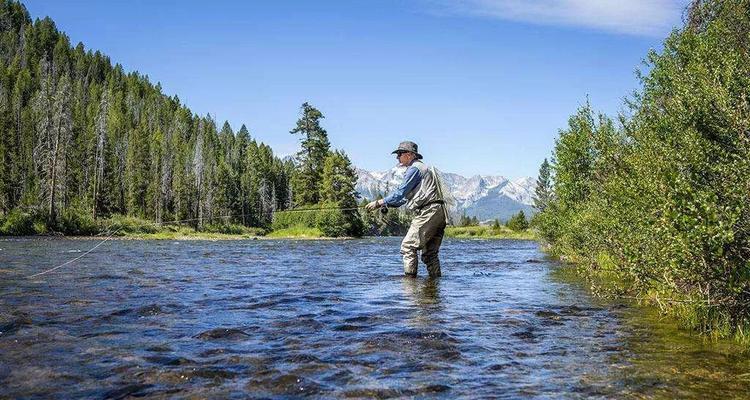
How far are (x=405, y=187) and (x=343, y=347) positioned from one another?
8140 mm

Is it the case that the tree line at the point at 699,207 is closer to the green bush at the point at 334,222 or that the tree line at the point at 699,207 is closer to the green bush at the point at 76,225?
the green bush at the point at 76,225

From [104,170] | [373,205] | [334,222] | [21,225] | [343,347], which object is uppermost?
[104,170]

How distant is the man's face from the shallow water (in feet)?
13.5

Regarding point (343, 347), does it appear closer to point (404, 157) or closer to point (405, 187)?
point (405, 187)

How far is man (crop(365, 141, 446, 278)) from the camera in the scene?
49.3 ft

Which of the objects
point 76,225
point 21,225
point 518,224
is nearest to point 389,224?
point 518,224

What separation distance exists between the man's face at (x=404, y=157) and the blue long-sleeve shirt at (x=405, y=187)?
1.45 feet

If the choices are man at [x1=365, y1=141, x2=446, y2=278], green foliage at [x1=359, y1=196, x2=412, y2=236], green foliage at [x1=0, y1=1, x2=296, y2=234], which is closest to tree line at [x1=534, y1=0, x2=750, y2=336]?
man at [x1=365, y1=141, x2=446, y2=278]

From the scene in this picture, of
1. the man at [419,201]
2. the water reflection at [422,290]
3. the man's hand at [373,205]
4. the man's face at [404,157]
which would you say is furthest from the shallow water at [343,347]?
the man's face at [404,157]

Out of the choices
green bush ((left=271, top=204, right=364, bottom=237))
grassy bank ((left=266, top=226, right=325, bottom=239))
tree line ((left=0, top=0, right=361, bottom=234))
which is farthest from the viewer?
grassy bank ((left=266, top=226, right=325, bottom=239))

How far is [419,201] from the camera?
1517 centimetres

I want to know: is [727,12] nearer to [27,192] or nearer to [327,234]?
[327,234]

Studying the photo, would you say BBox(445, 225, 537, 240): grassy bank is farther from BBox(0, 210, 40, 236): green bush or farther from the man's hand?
the man's hand

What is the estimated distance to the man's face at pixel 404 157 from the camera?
15.5 m
